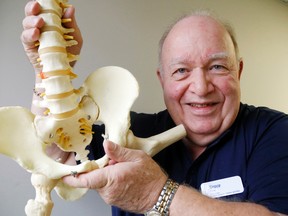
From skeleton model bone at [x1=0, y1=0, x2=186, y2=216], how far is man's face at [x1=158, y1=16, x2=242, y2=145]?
287 mm

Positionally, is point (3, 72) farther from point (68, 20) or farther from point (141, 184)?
point (141, 184)

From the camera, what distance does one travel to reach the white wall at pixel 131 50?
93cm

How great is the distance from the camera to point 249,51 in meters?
1.77

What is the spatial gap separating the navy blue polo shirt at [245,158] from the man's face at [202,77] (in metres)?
0.05

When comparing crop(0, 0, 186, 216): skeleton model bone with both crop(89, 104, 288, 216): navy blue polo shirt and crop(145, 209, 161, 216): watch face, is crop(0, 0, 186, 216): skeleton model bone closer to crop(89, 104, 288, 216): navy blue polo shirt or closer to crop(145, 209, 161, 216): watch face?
crop(145, 209, 161, 216): watch face

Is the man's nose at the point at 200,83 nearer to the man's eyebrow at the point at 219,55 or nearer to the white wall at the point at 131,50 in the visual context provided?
the man's eyebrow at the point at 219,55

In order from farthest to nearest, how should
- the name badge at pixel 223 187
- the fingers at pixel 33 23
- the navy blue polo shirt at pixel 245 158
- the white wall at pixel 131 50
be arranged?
1. the white wall at pixel 131 50
2. the name badge at pixel 223 187
3. the navy blue polo shirt at pixel 245 158
4. the fingers at pixel 33 23

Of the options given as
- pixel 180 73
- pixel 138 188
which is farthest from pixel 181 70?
pixel 138 188

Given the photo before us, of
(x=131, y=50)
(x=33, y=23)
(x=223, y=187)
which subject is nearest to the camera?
(x=33, y=23)

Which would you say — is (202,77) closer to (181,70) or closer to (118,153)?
(181,70)

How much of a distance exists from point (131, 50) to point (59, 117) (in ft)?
2.28

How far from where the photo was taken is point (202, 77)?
85 centimetres

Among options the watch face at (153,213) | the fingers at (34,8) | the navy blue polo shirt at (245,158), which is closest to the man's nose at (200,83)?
the navy blue polo shirt at (245,158)

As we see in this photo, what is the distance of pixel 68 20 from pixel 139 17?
67 centimetres
